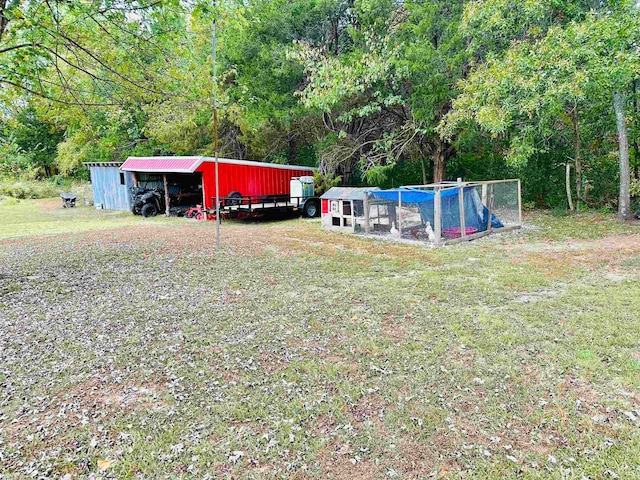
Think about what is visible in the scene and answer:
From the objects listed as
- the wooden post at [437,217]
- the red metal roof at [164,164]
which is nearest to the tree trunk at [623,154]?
the wooden post at [437,217]

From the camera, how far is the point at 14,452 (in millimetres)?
2453

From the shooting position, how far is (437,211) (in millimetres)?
8594

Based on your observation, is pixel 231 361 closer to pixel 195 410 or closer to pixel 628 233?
pixel 195 410

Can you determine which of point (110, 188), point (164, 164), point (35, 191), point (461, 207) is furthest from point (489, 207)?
point (35, 191)

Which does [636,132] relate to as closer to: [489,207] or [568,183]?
[568,183]

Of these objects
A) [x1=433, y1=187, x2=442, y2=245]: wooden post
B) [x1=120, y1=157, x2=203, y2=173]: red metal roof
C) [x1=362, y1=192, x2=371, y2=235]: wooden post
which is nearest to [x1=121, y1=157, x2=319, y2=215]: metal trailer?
[x1=120, y1=157, x2=203, y2=173]: red metal roof

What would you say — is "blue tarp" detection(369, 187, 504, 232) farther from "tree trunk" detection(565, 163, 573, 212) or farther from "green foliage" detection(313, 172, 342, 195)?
"green foliage" detection(313, 172, 342, 195)

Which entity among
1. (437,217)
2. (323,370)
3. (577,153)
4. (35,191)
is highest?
(35,191)

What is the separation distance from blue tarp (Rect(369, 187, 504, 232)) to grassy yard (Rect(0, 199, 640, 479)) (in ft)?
6.79

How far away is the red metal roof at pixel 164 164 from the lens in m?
14.3

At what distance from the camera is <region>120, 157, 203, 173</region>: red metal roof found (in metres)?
14.3

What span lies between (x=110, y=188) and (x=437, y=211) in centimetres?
1565

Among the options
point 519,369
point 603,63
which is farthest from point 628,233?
point 519,369

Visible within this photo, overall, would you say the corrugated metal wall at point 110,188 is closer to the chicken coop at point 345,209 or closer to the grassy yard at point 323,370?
the chicken coop at point 345,209
